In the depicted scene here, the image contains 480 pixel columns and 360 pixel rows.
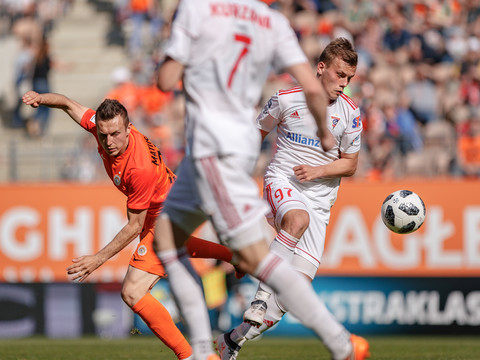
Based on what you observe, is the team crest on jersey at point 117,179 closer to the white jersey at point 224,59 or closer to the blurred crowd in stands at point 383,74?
the white jersey at point 224,59

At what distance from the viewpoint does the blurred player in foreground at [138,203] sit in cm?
747

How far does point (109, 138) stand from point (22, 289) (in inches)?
321

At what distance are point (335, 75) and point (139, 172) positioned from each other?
1953 millimetres

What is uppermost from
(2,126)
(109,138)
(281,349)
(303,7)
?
(303,7)

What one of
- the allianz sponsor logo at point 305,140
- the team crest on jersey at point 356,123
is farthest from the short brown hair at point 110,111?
the team crest on jersey at point 356,123

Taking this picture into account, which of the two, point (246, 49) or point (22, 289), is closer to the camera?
point (246, 49)

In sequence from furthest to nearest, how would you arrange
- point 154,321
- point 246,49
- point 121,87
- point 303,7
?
point 303,7 → point 121,87 → point 154,321 → point 246,49

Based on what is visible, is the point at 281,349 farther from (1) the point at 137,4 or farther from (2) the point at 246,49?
(1) the point at 137,4

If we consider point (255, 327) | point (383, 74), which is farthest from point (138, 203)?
point (383, 74)

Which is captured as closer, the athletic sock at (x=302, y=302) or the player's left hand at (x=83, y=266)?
the athletic sock at (x=302, y=302)

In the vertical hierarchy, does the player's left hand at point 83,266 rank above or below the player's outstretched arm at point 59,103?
below

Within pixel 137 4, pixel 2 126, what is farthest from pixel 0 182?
pixel 137 4

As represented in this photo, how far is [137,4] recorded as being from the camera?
20812 millimetres

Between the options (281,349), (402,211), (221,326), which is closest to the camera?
(402,211)
